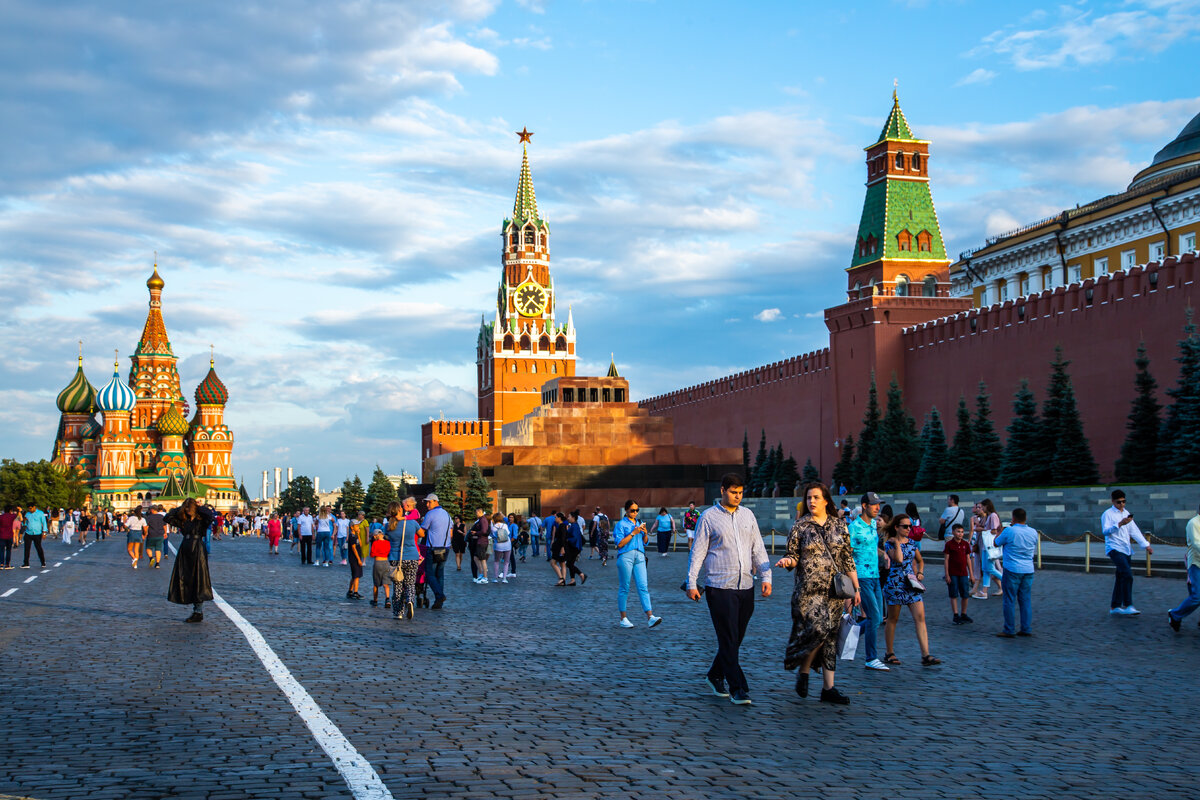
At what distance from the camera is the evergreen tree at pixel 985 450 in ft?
111

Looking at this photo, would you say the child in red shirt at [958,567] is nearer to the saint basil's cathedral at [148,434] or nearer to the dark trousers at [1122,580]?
the dark trousers at [1122,580]

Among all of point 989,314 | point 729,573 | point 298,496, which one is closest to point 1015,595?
point 729,573

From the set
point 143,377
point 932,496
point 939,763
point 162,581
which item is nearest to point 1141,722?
point 939,763

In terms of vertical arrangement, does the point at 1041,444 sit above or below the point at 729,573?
above

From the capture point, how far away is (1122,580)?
11797mm

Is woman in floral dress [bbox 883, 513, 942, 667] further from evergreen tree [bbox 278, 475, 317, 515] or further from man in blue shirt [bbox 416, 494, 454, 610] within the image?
evergreen tree [bbox 278, 475, 317, 515]

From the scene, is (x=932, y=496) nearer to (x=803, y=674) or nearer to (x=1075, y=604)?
(x=1075, y=604)

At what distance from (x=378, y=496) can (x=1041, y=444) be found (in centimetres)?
3924

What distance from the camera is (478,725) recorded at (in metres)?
6.05

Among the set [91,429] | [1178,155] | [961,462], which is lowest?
[961,462]

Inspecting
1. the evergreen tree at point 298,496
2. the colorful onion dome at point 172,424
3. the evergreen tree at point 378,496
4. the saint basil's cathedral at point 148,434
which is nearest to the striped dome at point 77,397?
the saint basil's cathedral at point 148,434

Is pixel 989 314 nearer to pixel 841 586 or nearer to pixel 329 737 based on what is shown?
pixel 841 586

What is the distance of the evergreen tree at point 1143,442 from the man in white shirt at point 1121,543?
1743 centimetres

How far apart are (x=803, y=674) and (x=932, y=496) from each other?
23684 mm
